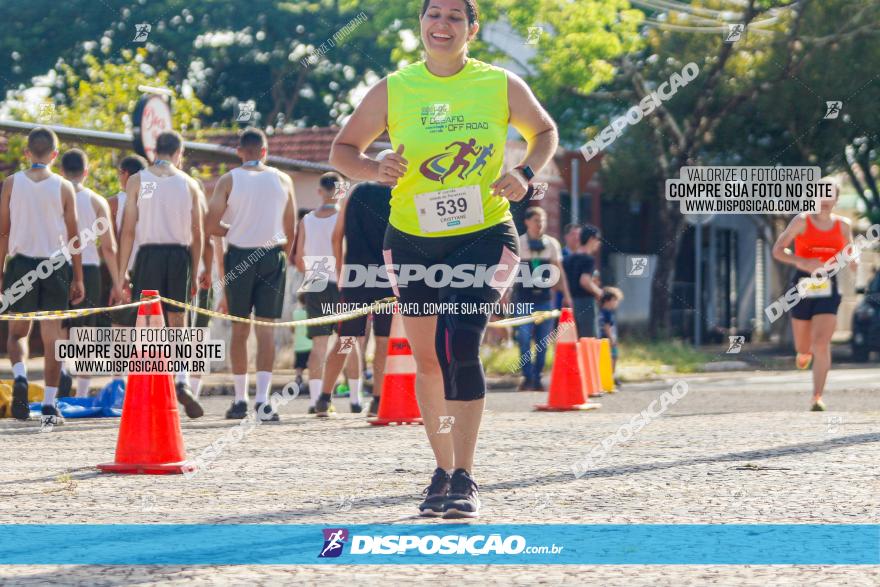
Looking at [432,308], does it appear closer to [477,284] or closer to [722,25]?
[477,284]

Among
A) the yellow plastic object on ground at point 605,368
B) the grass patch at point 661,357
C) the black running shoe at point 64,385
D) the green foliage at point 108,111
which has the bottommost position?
the grass patch at point 661,357

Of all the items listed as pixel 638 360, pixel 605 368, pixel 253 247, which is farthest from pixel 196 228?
pixel 638 360

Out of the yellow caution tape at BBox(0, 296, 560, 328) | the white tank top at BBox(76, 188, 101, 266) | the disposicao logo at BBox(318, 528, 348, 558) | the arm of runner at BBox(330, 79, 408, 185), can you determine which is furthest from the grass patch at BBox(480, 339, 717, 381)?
the disposicao logo at BBox(318, 528, 348, 558)

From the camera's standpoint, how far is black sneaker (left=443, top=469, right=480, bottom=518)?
585 cm

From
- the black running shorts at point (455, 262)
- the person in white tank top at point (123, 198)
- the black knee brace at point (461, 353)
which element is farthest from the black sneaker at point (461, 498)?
the person in white tank top at point (123, 198)

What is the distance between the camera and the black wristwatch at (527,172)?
19.7ft

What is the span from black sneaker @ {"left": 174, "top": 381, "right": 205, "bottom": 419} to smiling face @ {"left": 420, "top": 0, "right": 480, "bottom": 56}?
5529mm

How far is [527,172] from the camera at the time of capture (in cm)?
605

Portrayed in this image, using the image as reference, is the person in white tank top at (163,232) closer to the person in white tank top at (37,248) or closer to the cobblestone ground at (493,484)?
the person in white tank top at (37,248)

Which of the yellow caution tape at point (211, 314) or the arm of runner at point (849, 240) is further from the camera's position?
the arm of runner at point (849, 240)

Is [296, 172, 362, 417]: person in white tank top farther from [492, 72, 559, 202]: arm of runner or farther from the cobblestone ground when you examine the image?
[492, 72, 559, 202]: arm of runner

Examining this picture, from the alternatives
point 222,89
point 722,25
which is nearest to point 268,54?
point 222,89

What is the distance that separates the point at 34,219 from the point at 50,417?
1.46 meters

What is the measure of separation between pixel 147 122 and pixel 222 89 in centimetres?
2929
